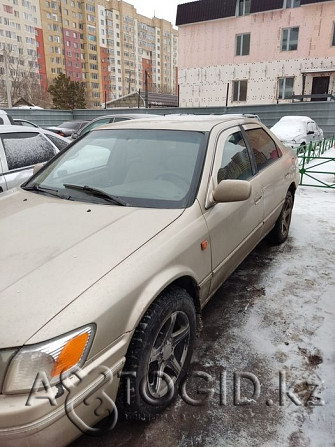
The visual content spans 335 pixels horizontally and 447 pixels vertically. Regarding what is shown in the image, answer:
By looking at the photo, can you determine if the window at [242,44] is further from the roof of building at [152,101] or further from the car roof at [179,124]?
the car roof at [179,124]

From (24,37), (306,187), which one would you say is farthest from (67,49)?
(306,187)

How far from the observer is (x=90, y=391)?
1.54 m

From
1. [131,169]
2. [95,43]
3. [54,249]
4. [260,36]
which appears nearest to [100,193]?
[131,169]

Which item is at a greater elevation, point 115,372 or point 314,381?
point 115,372

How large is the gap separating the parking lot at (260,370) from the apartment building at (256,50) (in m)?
20.5

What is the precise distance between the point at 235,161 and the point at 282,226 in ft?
5.84

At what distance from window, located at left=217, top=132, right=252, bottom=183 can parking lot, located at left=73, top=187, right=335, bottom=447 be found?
1184 mm

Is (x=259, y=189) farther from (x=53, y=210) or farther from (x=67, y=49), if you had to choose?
(x=67, y=49)

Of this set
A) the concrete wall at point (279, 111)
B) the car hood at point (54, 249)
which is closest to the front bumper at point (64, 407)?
the car hood at point (54, 249)

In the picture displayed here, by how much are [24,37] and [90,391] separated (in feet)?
294

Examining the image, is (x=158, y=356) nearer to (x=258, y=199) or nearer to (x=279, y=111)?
(x=258, y=199)

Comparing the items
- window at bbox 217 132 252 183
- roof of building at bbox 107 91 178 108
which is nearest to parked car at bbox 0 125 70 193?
window at bbox 217 132 252 183

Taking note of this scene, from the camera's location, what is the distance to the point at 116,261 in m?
1.78

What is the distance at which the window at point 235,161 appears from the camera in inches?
110
